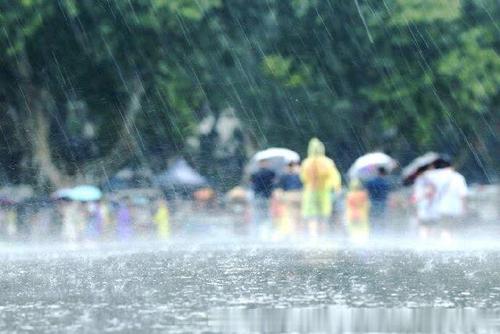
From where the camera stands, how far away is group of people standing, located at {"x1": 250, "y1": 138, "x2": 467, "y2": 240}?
18.9 m

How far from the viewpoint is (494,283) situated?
1159 centimetres

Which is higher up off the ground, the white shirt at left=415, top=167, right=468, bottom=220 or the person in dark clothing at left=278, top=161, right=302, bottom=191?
the person in dark clothing at left=278, top=161, right=302, bottom=191

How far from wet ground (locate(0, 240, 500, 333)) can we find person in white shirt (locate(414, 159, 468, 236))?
66.7 inches

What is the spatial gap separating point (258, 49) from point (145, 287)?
23961 mm

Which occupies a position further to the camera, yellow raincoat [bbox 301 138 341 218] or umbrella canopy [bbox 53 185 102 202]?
umbrella canopy [bbox 53 185 102 202]

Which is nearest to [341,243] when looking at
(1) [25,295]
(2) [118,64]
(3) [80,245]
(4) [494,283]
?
(3) [80,245]

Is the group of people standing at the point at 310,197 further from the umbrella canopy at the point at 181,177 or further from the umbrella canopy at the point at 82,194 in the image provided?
the umbrella canopy at the point at 181,177

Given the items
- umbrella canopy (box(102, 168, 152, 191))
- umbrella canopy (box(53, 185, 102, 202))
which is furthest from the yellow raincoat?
umbrella canopy (box(102, 168, 152, 191))

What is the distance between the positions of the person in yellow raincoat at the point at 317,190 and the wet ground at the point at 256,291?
3875mm

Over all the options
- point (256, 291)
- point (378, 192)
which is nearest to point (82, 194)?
point (378, 192)

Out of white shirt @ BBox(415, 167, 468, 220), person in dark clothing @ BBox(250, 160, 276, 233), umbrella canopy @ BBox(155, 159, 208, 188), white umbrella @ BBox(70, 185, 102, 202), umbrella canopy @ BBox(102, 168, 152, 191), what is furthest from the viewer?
umbrella canopy @ BBox(102, 168, 152, 191)

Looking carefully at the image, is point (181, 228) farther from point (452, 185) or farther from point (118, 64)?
point (452, 185)

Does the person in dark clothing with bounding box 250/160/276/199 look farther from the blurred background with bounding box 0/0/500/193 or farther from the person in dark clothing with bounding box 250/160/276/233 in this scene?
the blurred background with bounding box 0/0/500/193

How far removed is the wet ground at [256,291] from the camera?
344 inches
